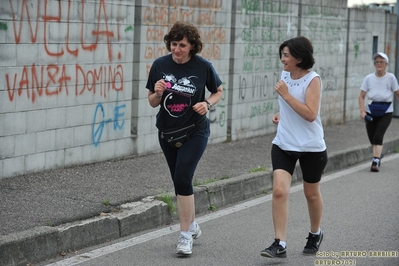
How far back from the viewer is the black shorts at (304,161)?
23.2ft

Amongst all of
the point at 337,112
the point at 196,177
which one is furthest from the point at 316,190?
the point at 337,112

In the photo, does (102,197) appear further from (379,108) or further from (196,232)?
(379,108)

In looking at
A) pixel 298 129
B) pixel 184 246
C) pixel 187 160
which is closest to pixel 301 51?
pixel 298 129

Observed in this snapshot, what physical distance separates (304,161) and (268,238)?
46.2 inches

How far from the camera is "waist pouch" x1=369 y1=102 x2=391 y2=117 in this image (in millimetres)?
12828

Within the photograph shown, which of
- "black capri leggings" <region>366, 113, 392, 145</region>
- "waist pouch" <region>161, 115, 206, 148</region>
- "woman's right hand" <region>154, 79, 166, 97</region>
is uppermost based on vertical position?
"woman's right hand" <region>154, 79, 166, 97</region>

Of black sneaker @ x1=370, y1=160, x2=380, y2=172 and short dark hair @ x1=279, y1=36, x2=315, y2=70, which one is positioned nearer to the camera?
short dark hair @ x1=279, y1=36, x2=315, y2=70

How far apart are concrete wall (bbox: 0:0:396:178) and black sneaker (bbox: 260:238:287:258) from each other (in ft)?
12.7

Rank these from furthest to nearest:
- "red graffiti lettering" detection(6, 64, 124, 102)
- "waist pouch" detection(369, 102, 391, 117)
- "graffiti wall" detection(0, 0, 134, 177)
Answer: "waist pouch" detection(369, 102, 391, 117), "red graffiti lettering" detection(6, 64, 124, 102), "graffiti wall" detection(0, 0, 134, 177)

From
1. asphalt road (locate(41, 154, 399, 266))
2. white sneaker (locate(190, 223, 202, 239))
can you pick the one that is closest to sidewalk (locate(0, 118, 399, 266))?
asphalt road (locate(41, 154, 399, 266))

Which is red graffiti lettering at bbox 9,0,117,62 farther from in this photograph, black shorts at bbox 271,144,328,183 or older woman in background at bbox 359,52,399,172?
older woman in background at bbox 359,52,399,172

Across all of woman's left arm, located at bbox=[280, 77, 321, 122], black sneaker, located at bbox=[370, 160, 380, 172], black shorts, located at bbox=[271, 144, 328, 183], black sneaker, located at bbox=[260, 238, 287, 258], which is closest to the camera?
black sneaker, located at bbox=[260, 238, 287, 258]

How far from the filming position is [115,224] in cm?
800

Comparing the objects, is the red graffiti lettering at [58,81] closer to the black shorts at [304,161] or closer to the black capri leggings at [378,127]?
the black shorts at [304,161]
